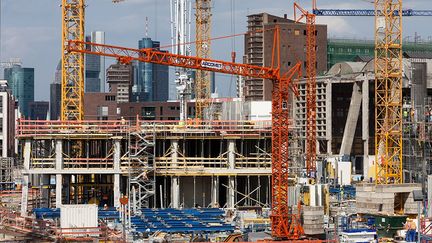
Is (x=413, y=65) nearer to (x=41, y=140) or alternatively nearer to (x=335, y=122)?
(x=335, y=122)

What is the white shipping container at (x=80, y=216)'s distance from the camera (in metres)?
64.8

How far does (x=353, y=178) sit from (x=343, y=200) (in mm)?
28539

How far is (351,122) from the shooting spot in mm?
129500

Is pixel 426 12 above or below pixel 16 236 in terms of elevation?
above

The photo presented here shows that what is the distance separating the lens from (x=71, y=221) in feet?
212

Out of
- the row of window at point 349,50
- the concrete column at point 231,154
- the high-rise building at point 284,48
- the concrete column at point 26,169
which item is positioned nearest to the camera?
the concrete column at point 26,169

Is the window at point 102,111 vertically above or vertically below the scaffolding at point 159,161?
above

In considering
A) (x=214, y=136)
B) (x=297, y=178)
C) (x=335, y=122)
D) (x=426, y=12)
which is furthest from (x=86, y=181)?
(x=426, y=12)

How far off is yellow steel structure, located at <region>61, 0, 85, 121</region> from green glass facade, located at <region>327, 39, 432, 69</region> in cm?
9226

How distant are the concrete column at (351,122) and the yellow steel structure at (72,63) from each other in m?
41.7

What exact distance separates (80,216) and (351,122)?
7007 centimetres

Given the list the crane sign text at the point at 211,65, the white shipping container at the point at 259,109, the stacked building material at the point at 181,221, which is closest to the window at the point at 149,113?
the white shipping container at the point at 259,109

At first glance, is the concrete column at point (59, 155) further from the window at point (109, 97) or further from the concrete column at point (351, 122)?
the window at point (109, 97)

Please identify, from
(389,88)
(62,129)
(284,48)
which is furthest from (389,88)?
(284,48)
